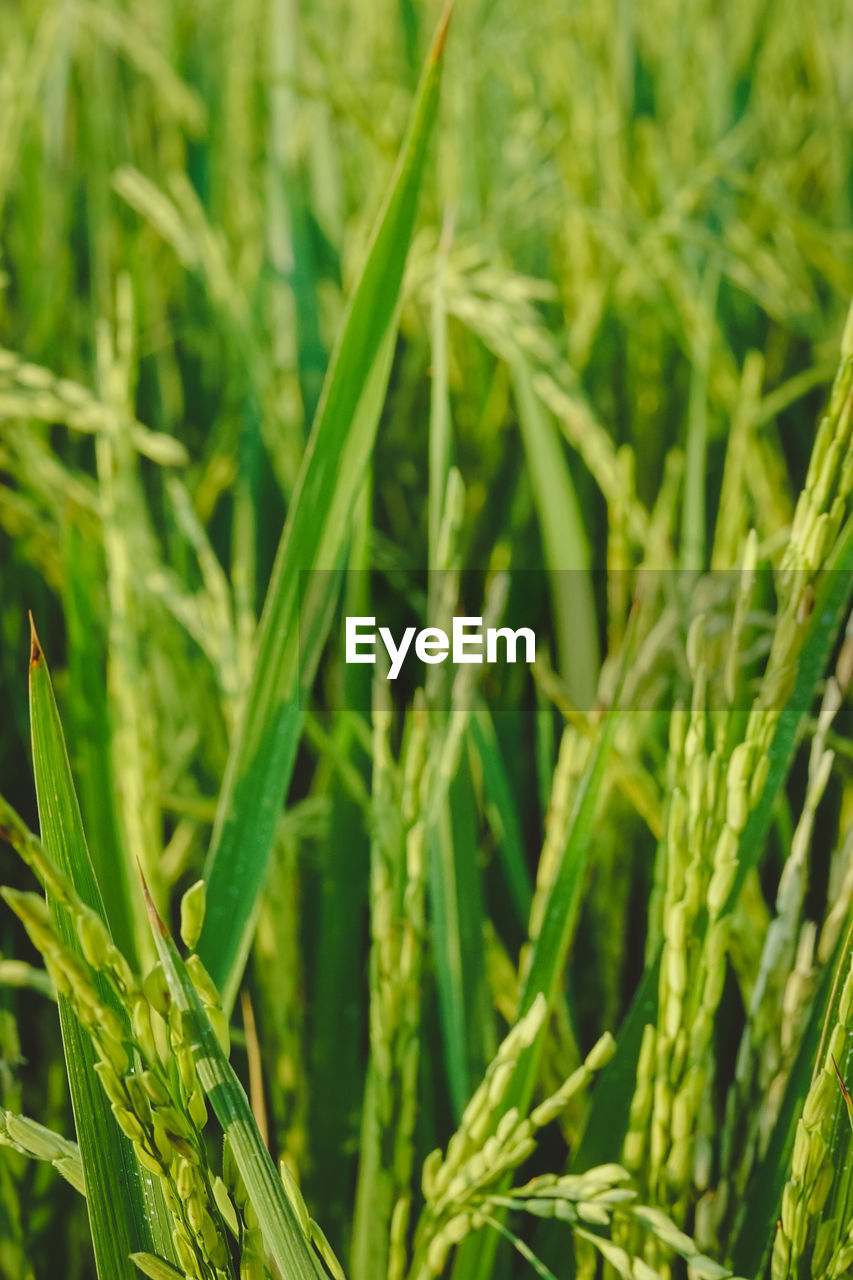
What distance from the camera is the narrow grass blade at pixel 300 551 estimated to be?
37 cm

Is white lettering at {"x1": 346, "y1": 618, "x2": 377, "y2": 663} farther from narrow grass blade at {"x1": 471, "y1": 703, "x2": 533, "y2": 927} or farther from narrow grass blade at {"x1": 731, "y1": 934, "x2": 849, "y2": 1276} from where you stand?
narrow grass blade at {"x1": 731, "y1": 934, "x2": 849, "y2": 1276}

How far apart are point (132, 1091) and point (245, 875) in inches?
5.6

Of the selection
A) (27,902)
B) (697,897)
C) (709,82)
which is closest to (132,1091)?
(27,902)

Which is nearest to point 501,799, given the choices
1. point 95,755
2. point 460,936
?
point 460,936

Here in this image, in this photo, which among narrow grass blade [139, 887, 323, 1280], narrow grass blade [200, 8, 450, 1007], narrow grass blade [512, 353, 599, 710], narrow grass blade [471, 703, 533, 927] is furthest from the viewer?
narrow grass blade [512, 353, 599, 710]

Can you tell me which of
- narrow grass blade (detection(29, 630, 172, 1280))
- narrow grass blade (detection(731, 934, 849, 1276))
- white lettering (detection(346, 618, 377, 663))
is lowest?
narrow grass blade (detection(731, 934, 849, 1276))

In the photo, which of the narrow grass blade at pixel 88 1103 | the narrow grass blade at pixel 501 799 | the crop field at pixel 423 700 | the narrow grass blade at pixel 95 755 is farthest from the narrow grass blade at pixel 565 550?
the narrow grass blade at pixel 88 1103

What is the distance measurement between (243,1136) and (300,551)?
21 cm

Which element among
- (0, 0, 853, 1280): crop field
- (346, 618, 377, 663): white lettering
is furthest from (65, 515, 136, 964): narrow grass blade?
(346, 618, 377, 663): white lettering

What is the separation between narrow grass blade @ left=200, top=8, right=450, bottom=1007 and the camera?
1.22 feet

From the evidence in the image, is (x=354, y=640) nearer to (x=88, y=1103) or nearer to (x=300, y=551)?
(x=300, y=551)

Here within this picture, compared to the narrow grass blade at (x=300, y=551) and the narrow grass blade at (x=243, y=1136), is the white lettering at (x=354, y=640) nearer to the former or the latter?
the narrow grass blade at (x=300, y=551)

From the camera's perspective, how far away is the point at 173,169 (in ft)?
3.97

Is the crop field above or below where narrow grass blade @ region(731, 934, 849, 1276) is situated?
above
